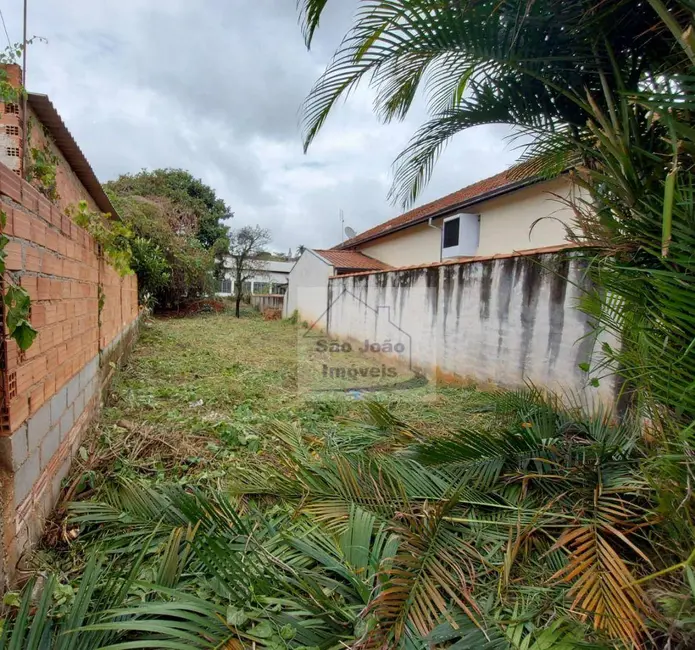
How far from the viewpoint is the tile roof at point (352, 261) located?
14698 mm

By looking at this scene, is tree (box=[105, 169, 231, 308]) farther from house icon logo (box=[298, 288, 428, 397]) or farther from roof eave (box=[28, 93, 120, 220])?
house icon logo (box=[298, 288, 428, 397])

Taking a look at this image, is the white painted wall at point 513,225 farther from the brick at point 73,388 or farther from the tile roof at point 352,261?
the brick at point 73,388

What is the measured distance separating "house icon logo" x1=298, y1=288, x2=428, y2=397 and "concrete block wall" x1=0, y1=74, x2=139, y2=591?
3.55 meters

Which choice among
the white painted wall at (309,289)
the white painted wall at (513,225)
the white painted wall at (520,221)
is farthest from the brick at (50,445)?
the white painted wall at (309,289)

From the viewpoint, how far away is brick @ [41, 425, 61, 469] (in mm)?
2174

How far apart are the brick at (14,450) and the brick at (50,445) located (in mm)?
328

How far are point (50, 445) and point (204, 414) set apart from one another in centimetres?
207

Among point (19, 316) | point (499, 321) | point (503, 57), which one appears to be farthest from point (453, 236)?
point (19, 316)

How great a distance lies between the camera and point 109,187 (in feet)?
54.0

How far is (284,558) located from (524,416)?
2308 millimetres

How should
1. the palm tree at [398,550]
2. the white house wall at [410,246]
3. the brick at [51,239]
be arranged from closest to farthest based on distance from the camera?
the palm tree at [398,550] → the brick at [51,239] → the white house wall at [410,246]

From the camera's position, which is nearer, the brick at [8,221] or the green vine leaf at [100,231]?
the brick at [8,221]

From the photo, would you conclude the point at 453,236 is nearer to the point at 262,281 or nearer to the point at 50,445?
the point at 50,445

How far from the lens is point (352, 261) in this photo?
15711 mm
